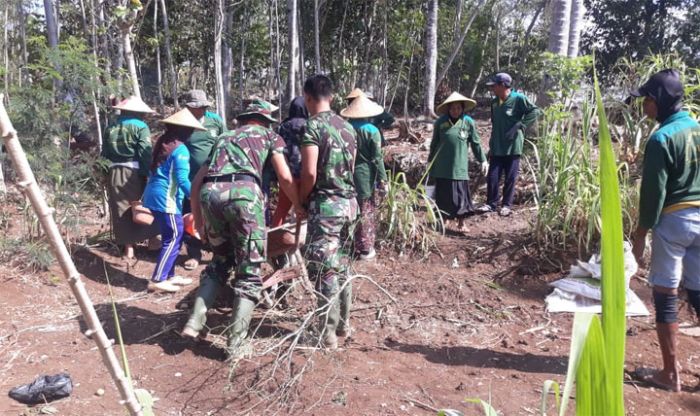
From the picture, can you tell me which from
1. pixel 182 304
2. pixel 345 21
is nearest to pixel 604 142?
pixel 182 304

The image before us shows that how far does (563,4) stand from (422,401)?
565 cm

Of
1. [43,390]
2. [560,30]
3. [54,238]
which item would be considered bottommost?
[43,390]

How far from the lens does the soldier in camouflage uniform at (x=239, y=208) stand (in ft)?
11.1

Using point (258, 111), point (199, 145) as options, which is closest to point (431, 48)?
point (199, 145)

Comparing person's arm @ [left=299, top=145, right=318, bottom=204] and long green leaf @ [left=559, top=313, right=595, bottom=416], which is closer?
long green leaf @ [left=559, top=313, right=595, bottom=416]

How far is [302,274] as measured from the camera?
11.7ft

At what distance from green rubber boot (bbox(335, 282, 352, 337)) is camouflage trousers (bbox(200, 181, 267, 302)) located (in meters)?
0.60

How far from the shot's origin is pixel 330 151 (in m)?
3.56

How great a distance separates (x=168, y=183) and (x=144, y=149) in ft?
2.35

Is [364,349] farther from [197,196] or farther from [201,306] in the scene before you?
[197,196]

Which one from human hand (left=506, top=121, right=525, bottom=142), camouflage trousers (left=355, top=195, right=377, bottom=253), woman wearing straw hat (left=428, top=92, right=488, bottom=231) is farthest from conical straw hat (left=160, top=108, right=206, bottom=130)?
human hand (left=506, top=121, right=525, bottom=142)

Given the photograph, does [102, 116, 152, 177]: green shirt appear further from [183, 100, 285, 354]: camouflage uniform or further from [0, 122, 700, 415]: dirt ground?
[183, 100, 285, 354]: camouflage uniform

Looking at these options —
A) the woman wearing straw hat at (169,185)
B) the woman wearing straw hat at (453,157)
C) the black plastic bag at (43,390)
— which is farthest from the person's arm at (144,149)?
the woman wearing straw hat at (453,157)

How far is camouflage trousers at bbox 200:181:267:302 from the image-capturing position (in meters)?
3.38
